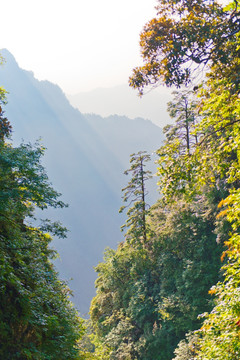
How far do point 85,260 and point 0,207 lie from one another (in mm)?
198919

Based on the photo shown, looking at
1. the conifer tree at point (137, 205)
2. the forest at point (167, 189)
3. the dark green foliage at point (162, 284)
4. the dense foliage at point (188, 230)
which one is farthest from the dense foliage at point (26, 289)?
the conifer tree at point (137, 205)

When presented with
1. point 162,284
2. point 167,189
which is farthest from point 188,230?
point 167,189

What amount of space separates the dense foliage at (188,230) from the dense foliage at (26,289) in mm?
2875

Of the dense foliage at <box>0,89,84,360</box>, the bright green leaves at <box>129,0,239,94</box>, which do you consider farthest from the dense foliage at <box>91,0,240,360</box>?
the dense foliage at <box>0,89,84,360</box>

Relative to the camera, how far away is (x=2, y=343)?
4.80 m

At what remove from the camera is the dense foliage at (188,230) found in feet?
17.9

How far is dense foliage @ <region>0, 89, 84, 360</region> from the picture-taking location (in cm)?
518

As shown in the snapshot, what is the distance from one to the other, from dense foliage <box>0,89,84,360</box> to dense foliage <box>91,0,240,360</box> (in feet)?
9.43

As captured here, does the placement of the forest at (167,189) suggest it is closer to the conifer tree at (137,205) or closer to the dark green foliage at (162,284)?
the dark green foliage at (162,284)

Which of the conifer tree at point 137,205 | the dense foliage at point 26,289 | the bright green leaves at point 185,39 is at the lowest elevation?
the dense foliage at point 26,289

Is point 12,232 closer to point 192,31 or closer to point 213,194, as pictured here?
point 192,31

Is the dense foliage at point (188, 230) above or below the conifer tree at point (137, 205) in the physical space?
below

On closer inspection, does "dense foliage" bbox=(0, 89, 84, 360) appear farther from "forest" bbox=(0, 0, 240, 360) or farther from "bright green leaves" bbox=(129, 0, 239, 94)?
"bright green leaves" bbox=(129, 0, 239, 94)

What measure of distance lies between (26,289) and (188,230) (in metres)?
17.6
